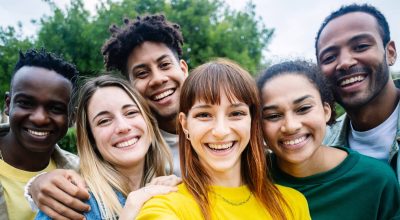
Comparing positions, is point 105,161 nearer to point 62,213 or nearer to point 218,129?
point 62,213

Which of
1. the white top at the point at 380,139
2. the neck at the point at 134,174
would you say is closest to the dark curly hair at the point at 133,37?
the neck at the point at 134,174

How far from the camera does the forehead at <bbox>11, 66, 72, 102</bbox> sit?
3.09 m

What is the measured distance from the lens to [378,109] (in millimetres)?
3186

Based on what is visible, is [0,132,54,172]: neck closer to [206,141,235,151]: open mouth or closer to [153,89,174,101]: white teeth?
[153,89,174,101]: white teeth

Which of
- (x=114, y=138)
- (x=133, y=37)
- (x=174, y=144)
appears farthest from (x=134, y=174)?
(x=133, y=37)

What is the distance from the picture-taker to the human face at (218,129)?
202 cm

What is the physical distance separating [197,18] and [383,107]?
14745 mm

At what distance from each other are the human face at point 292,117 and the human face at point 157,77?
133 cm

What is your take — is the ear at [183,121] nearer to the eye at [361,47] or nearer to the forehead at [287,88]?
the forehead at [287,88]

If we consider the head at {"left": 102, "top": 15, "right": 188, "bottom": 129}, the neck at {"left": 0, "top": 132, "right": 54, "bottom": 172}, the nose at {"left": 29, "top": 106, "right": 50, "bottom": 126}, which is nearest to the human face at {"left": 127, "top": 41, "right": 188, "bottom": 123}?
the head at {"left": 102, "top": 15, "right": 188, "bottom": 129}

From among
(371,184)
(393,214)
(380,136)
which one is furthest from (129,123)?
(380,136)

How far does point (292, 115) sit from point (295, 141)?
0.60ft

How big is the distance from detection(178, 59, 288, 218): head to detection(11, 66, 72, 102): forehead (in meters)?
1.53

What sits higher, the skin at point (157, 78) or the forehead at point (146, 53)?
the forehead at point (146, 53)
